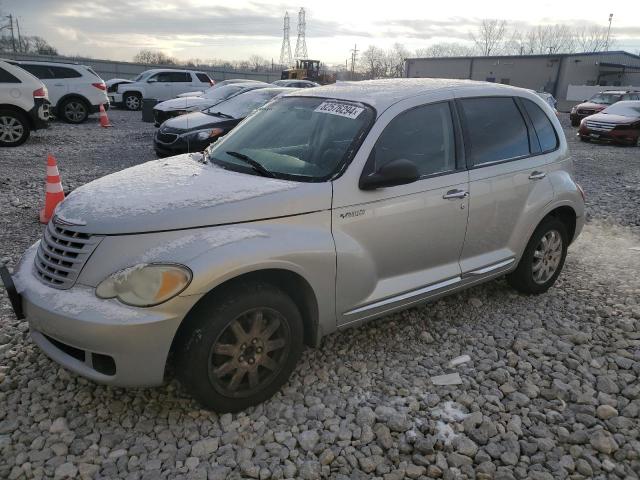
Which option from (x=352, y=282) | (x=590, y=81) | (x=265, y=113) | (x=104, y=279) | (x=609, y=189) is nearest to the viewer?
(x=104, y=279)

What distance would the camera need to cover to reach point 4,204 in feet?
22.6

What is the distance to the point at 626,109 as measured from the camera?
17562 mm

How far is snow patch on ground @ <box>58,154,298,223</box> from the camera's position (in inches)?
111

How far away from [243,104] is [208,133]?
56.3 inches

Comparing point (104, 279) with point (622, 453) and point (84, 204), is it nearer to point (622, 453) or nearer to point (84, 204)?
point (84, 204)

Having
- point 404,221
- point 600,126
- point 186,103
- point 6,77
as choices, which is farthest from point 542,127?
point 600,126

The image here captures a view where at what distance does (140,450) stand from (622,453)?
251cm

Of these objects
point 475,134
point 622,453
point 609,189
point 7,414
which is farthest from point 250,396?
point 609,189

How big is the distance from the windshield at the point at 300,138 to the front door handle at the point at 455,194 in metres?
0.74

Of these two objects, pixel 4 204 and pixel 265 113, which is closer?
pixel 265 113

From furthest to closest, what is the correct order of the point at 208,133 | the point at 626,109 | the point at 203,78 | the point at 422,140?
the point at 203,78
the point at 626,109
the point at 208,133
the point at 422,140

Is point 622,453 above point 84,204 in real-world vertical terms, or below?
below

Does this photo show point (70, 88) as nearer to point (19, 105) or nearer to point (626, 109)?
point (19, 105)

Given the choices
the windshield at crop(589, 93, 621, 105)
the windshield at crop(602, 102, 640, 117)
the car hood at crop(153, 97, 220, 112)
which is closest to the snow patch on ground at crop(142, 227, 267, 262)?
the car hood at crop(153, 97, 220, 112)
